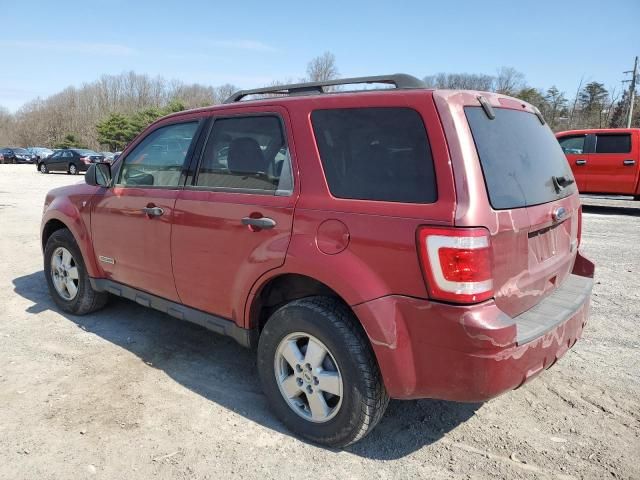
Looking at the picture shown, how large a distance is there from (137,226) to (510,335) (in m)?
2.76

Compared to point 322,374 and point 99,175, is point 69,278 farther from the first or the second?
point 322,374

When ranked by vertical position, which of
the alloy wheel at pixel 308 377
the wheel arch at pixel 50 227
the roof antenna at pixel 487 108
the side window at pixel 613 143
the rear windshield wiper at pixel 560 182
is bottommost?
the alloy wheel at pixel 308 377

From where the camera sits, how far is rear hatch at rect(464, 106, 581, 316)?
2.28 meters

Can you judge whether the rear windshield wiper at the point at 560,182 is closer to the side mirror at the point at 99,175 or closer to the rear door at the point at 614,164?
the side mirror at the point at 99,175

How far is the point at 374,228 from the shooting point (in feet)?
7.59

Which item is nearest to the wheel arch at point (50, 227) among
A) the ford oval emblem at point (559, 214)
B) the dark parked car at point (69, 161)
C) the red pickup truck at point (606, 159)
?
the ford oval emblem at point (559, 214)

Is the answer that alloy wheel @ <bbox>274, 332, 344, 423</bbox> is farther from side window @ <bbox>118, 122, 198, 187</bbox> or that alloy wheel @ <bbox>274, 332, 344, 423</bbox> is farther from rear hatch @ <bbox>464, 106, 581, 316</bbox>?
side window @ <bbox>118, 122, 198, 187</bbox>

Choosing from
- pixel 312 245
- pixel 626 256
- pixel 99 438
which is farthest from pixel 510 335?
pixel 626 256

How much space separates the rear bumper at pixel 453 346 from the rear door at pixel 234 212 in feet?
2.41

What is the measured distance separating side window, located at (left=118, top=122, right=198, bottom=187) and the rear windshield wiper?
240 cm

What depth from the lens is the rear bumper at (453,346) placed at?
2129 mm

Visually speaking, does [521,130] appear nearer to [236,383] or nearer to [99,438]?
[236,383]

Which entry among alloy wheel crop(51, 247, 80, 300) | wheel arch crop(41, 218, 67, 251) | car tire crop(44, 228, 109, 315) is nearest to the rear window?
car tire crop(44, 228, 109, 315)

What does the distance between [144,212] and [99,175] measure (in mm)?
862
